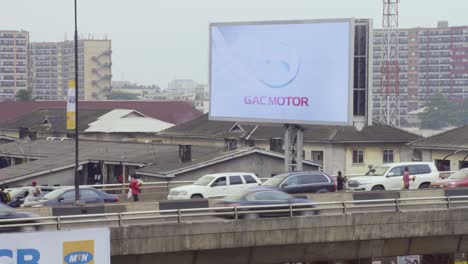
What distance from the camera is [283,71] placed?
49.8 meters

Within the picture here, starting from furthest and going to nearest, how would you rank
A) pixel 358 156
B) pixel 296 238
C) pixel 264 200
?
pixel 358 156 → pixel 264 200 → pixel 296 238

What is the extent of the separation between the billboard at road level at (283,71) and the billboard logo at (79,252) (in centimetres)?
2234

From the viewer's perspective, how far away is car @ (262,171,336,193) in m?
42.7

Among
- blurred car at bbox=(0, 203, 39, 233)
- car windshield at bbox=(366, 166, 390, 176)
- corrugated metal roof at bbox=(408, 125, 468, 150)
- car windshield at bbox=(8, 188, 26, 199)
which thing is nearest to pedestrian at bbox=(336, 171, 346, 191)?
car windshield at bbox=(366, 166, 390, 176)

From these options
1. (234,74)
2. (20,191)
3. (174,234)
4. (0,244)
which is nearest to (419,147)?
(234,74)

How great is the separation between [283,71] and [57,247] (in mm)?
24490

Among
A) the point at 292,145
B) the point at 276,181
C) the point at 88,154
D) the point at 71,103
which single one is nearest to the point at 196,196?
the point at 276,181

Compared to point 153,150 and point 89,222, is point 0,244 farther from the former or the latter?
point 153,150

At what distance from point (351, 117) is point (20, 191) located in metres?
14.2

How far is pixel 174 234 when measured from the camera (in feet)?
94.8

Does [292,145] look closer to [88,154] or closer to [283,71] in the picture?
[283,71]

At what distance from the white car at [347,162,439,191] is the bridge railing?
918 cm

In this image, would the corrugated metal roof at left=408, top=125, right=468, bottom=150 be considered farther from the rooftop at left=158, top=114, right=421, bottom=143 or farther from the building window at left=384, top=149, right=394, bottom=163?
the rooftop at left=158, top=114, right=421, bottom=143

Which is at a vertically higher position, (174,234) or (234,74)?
(234,74)
